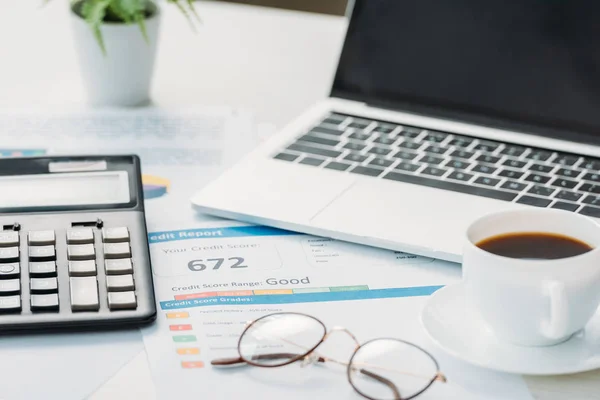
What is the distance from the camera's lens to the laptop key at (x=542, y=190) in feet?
2.41

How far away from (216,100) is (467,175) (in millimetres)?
365

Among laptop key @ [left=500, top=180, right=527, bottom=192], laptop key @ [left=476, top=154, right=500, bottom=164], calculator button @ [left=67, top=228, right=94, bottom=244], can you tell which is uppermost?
laptop key @ [left=476, top=154, right=500, bottom=164]

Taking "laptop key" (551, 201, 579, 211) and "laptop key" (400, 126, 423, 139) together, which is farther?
"laptop key" (400, 126, 423, 139)

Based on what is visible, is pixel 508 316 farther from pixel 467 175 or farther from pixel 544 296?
Answer: pixel 467 175

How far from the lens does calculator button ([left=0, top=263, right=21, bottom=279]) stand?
62cm

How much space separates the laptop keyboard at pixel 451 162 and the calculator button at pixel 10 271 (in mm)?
280

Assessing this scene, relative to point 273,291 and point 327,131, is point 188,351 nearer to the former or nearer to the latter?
point 273,291

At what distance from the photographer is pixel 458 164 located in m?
0.80

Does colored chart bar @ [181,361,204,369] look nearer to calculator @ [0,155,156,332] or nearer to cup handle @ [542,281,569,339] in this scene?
calculator @ [0,155,156,332]

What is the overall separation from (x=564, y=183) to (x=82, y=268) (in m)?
0.41

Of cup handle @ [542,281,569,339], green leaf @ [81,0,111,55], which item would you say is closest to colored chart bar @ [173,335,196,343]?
cup handle @ [542,281,569,339]

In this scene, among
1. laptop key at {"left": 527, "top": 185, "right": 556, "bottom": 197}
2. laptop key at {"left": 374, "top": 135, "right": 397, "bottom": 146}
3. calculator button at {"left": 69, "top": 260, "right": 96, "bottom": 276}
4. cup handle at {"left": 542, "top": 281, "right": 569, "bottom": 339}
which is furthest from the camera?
laptop key at {"left": 374, "top": 135, "right": 397, "bottom": 146}

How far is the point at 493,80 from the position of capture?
2.83ft

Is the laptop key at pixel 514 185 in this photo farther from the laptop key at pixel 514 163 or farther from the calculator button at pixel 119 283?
the calculator button at pixel 119 283
